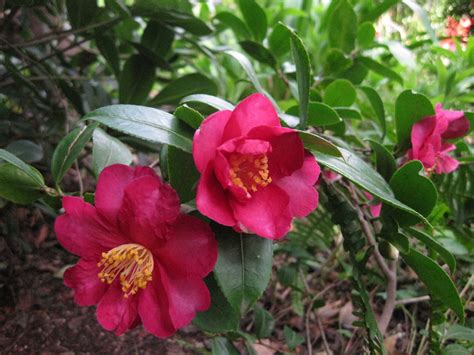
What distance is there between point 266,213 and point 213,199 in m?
0.07

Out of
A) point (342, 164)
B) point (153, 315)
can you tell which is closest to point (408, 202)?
point (342, 164)

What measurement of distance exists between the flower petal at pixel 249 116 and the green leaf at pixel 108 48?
2.14 ft

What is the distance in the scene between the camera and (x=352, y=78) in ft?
3.66

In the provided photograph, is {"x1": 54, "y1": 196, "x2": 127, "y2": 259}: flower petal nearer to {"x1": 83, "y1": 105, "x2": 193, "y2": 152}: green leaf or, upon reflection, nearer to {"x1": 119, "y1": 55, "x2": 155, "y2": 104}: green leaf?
{"x1": 83, "y1": 105, "x2": 193, "y2": 152}: green leaf

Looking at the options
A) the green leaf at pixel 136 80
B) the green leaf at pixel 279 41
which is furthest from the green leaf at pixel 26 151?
the green leaf at pixel 279 41

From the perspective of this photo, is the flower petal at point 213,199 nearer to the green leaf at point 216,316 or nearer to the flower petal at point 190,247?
the flower petal at point 190,247

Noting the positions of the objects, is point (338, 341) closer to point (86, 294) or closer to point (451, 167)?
point (451, 167)

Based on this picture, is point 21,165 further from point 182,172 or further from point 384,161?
point 384,161

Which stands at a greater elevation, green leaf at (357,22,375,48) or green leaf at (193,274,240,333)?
green leaf at (357,22,375,48)

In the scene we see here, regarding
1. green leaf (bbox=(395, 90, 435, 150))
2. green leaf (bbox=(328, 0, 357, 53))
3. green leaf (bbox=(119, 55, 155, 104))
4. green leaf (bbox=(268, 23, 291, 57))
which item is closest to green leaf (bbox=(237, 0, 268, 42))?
green leaf (bbox=(268, 23, 291, 57))

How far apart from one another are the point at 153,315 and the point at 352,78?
0.82 metres

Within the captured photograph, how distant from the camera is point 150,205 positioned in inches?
19.5

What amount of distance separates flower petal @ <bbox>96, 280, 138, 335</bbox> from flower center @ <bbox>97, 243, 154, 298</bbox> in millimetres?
14

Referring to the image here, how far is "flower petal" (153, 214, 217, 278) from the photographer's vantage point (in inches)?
20.0
